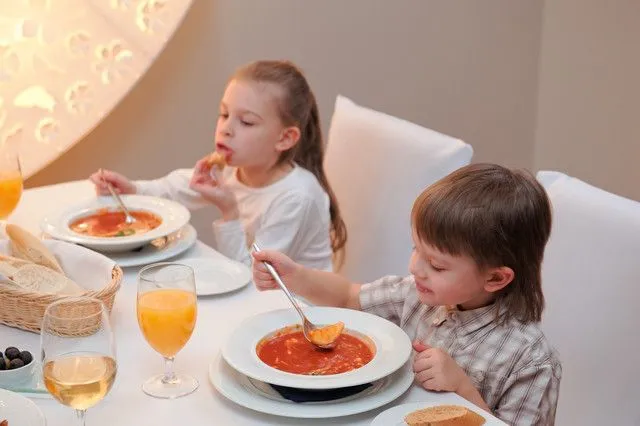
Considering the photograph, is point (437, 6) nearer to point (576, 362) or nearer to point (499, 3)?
point (499, 3)

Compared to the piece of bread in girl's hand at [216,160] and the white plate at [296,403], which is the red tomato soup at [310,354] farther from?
the piece of bread in girl's hand at [216,160]

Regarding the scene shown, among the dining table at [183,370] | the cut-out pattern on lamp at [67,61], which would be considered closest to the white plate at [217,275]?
the dining table at [183,370]

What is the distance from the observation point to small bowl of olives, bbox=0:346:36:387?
128 cm

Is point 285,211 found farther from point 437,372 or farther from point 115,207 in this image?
point 437,372

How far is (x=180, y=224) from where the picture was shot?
187 centimetres

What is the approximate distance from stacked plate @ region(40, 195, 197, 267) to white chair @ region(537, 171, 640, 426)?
685mm

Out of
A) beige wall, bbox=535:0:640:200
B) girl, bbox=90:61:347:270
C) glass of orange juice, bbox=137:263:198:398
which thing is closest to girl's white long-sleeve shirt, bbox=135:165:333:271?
girl, bbox=90:61:347:270

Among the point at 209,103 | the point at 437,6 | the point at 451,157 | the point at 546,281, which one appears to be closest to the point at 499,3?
the point at 437,6

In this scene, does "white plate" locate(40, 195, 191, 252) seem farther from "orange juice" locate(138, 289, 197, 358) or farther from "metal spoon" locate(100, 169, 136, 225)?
"orange juice" locate(138, 289, 197, 358)

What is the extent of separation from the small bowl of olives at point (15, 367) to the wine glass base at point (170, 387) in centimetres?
15

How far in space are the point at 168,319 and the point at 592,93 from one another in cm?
230

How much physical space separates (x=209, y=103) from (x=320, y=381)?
183cm

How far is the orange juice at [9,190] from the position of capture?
73.4 inches

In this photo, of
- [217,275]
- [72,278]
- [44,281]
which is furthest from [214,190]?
[44,281]
